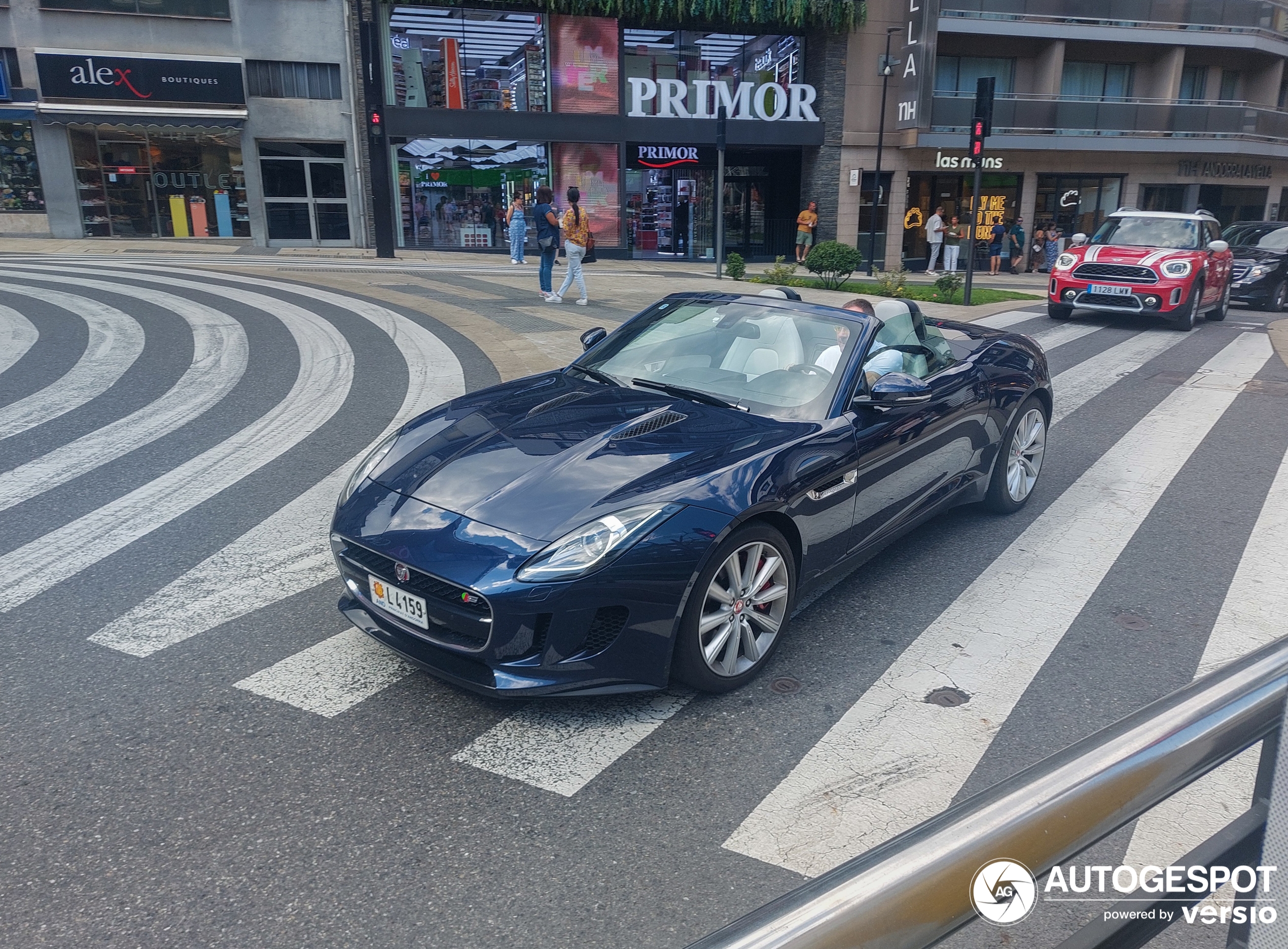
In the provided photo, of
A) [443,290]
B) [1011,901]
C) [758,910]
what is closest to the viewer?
[758,910]

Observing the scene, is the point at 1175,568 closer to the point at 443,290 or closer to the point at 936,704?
the point at 936,704

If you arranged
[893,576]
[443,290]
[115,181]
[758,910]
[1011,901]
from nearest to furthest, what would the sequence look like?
[758,910] < [1011,901] < [893,576] < [443,290] < [115,181]

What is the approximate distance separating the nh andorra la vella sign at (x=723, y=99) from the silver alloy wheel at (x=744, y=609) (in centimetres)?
2579

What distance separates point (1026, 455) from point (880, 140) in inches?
1023

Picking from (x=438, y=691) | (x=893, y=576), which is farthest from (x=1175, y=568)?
(x=438, y=691)

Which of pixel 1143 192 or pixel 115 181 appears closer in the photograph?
pixel 115 181

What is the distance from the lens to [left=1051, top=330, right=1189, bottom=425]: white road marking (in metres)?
10.1

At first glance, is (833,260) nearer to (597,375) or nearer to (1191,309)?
(1191,309)

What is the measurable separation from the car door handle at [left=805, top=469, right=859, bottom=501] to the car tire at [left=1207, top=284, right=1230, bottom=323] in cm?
1500

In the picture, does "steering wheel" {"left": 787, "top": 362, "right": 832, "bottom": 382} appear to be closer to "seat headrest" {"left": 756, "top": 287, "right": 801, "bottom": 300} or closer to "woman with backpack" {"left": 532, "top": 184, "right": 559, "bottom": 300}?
"seat headrest" {"left": 756, "top": 287, "right": 801, "bottom": 300}

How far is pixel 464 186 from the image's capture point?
27438mm

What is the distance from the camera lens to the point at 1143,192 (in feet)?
115

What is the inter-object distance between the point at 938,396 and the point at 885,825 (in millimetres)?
2875

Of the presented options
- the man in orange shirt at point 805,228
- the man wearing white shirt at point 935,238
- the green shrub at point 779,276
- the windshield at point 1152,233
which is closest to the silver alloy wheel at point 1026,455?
the windshield at point 1152,233
